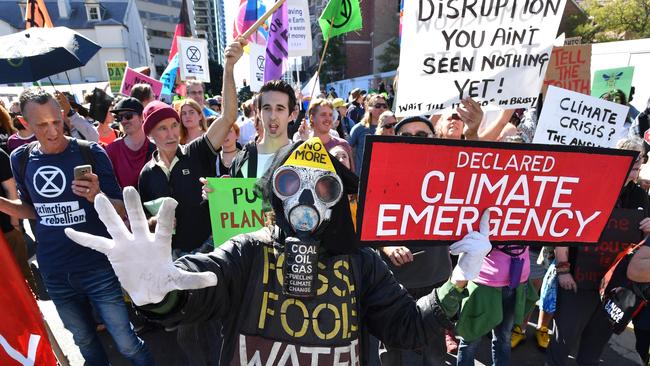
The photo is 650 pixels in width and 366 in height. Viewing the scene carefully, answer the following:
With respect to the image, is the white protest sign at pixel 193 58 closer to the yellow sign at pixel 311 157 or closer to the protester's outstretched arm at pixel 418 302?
the yellow sign at pixel 311 157

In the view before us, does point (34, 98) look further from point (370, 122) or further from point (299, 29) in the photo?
point (299, 29)

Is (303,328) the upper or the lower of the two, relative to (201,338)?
upper

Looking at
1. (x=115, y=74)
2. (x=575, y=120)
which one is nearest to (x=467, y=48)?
(x=575, y=120)

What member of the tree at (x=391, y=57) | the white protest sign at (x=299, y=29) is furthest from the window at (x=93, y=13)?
the white protest sign at (x=299, y=29)

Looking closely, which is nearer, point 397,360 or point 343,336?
point 343,336

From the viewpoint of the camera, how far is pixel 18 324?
145 centimetres

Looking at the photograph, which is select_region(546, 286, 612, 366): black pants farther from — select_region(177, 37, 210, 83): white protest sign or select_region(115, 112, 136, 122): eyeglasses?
select_region(177, 37, 210, 83): white protest sign

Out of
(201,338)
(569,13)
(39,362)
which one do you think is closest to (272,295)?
(39,362)

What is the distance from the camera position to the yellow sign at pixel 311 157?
1.57 meters

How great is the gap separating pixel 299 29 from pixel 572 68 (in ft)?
14.4

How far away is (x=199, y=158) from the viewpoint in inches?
113

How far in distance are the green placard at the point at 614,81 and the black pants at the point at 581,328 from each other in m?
4.56

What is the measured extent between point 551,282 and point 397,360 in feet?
4.32

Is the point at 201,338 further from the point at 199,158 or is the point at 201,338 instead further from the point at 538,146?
the point at 538,146
